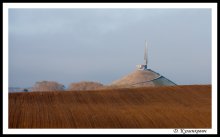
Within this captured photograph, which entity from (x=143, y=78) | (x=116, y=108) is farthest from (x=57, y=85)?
(x=116, y=108)

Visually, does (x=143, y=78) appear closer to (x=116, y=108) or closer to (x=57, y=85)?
(x=57, y=85)

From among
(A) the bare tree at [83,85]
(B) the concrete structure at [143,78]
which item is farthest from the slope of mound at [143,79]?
(A) the bare tree at [83,85]

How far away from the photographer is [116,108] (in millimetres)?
27844

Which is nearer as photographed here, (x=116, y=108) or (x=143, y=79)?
(x=116, y=108)

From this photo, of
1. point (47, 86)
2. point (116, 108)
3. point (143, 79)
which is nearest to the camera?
point (116, 108)

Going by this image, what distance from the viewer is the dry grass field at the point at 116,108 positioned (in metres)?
24.2

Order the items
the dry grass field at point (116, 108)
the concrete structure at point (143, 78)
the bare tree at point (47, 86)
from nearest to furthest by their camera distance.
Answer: the dry grass field at point (116, 108) → the concrete structure at point (143, 78) → the bare tree at point (47, 86)

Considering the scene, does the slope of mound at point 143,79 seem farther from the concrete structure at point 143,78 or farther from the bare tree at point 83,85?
the bare tree at point 83,85

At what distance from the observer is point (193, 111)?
26.8 metres

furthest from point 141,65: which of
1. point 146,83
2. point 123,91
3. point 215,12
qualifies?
point 215,12

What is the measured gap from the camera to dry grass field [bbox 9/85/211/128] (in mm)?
24188

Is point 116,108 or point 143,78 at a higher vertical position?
point 143,78

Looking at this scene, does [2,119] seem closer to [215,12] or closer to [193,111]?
[215,12]

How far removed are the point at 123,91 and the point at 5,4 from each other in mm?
15397
